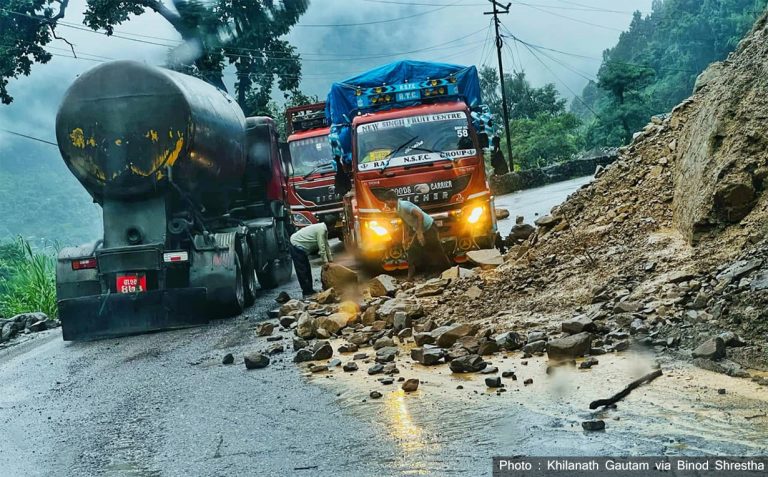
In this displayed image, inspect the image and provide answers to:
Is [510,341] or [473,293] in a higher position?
[473,293]

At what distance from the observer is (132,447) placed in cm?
561

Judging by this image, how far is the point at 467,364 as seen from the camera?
6.68m

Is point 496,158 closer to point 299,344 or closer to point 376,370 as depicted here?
point 299,344

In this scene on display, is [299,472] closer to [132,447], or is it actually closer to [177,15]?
[132,447]

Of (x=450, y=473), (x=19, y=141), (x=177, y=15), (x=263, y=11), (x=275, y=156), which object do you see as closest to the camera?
(x=450, y=473)

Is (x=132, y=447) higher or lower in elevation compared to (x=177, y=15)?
lower

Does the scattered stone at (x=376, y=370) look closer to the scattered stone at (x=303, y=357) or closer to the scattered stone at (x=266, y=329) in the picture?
the scattered stone at (x=303, y=357)

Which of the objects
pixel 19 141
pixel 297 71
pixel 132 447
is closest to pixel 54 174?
pixel 19 141

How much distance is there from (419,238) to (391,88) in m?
2.79

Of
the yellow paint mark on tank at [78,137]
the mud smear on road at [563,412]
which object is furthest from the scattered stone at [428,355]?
the yellow paint mark on tank at [78,137]

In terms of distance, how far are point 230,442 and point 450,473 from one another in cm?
165

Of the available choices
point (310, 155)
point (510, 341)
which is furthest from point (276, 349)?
point (310, 155)

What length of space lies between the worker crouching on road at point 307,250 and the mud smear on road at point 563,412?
21.5 ft

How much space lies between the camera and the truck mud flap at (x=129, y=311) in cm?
1113
